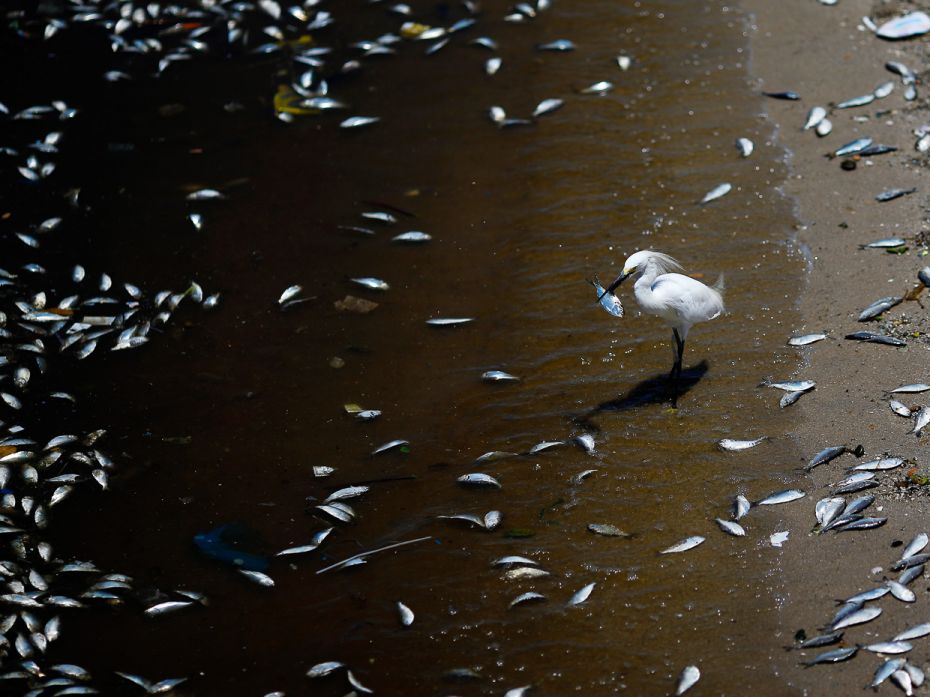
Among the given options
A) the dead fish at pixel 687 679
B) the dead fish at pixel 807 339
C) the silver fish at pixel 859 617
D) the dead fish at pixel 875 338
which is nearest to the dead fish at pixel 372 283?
the dead fish at pixel 807 339

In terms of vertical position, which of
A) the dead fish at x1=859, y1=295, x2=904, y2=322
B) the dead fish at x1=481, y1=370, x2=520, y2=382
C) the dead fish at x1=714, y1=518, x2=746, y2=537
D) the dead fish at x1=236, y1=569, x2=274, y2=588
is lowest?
the dead fish at x1=236, y1=569, x2=274, y2=588

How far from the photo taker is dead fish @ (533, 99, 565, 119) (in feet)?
25.0

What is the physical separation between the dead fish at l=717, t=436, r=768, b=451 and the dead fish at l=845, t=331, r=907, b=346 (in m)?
0.97

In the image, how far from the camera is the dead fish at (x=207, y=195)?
290 inches

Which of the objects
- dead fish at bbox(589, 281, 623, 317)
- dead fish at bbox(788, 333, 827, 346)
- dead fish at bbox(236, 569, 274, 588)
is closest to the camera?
dead fish at bbox(236, 569, 274, 588)

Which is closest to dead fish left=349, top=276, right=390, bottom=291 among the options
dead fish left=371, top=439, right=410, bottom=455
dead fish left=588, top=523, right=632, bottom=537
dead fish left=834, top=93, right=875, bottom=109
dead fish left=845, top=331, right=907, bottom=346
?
dead fish left=371, top=439, right=410, bottom=455

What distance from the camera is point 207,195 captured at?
737 centimetres

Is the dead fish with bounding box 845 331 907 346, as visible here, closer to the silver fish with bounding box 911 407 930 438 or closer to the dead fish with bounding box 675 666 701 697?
the silver fish with bounding box 911 407 930 438

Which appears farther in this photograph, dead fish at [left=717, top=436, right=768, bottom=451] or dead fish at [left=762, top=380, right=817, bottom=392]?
dead fish at [left=762, top=380, right=817, bottom=392]

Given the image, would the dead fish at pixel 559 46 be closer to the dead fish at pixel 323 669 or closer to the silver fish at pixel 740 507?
the silver fish at pixel 740 507

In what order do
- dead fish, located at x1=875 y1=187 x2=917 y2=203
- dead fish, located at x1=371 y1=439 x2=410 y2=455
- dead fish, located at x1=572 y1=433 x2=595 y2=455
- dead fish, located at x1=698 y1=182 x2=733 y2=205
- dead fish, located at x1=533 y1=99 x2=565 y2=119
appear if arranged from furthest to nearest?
dead fish, located at x1=533 y1=99 x2=565 y2=119, dead fish, located at x1=698 y1=182 x2=733 y2=205, dead fish, located at x1=875 y1=187 x2=917 y2=203, dead fish, located at x1=371 y1=439 x2=410 y2=455, dead fish, located at x1=572 y1=433 x2=595 y2=455

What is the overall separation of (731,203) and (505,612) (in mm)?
3613

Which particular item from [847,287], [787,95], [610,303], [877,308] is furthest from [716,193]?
[610,303]

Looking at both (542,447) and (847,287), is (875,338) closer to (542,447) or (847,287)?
(847,287)
